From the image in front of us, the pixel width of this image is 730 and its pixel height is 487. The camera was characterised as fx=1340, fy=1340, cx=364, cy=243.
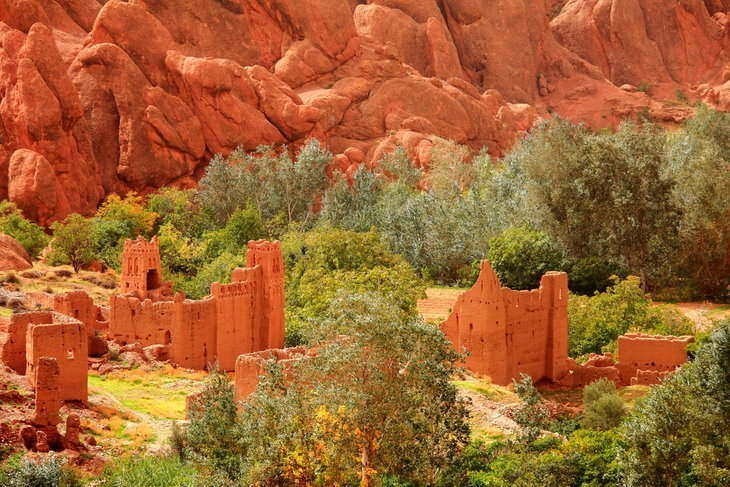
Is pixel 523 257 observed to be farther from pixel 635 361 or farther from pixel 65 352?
pixel 65 352

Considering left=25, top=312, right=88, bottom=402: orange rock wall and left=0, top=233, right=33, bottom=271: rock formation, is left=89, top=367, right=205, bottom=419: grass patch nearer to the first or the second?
left=25, top=312, right=88, bottom=402: orange rock wall

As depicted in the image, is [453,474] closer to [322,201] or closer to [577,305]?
[577,305]

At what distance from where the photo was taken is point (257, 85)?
74.7m

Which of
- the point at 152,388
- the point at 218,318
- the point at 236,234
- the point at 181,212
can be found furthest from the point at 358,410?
the point at 181,212

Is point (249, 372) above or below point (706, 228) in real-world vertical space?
below

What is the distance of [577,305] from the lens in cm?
4803

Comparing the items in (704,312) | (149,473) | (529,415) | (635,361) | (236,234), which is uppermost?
(236,234)

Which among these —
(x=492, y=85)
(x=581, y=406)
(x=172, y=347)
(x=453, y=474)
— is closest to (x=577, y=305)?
(x=581, y=406)

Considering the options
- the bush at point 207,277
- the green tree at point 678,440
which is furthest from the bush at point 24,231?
the green tree at point 678,440

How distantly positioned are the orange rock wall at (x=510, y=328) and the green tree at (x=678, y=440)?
8033mm

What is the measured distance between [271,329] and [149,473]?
49.3 feet

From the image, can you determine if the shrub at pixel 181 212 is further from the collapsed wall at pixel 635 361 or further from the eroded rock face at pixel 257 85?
the collapsed wall at pixel 635 361

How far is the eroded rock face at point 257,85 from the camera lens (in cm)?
6600

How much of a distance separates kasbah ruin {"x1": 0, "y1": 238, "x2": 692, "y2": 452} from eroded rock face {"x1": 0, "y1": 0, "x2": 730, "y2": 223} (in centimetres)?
2222
